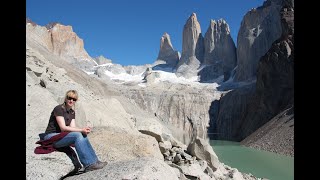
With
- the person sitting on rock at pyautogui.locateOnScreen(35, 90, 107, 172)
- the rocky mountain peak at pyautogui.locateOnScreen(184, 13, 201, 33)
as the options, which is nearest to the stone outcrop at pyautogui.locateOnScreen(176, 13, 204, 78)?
the rocky mountain peak at pyautogui.locateOnScreen(184, 13, 201, 33)

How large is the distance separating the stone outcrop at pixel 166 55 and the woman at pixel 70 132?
15121 cm

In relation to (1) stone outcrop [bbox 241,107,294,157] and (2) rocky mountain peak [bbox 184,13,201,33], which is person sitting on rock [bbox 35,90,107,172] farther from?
(2) rocky mountain peak [bbox 184,13,201,33]

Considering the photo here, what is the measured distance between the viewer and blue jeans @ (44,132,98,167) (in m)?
6.63

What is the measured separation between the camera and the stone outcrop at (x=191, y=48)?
143 meters

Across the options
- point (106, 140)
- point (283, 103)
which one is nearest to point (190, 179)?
point (106, 140)

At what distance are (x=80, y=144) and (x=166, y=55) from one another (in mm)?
160019

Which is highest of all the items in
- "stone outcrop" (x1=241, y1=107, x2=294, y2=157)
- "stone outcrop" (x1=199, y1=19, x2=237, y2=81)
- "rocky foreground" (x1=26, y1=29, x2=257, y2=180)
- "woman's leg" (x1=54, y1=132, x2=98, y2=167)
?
"stone outcrop" (x1=199, y1=19, x2=237, y2=81)

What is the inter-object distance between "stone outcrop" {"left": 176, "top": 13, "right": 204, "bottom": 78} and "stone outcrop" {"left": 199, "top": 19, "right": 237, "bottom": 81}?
3449 millimetres

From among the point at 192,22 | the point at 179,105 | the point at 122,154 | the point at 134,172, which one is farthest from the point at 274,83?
the point at 192,22

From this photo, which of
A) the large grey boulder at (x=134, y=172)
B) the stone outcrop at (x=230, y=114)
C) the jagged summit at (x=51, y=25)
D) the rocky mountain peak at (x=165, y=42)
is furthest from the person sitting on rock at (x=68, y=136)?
the rocky mountain peak at (x=165, y=42)

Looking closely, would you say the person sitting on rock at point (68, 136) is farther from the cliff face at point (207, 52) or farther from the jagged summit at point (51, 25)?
the jagged summit at point (51, 25)

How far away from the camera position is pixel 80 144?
21.7 ft
